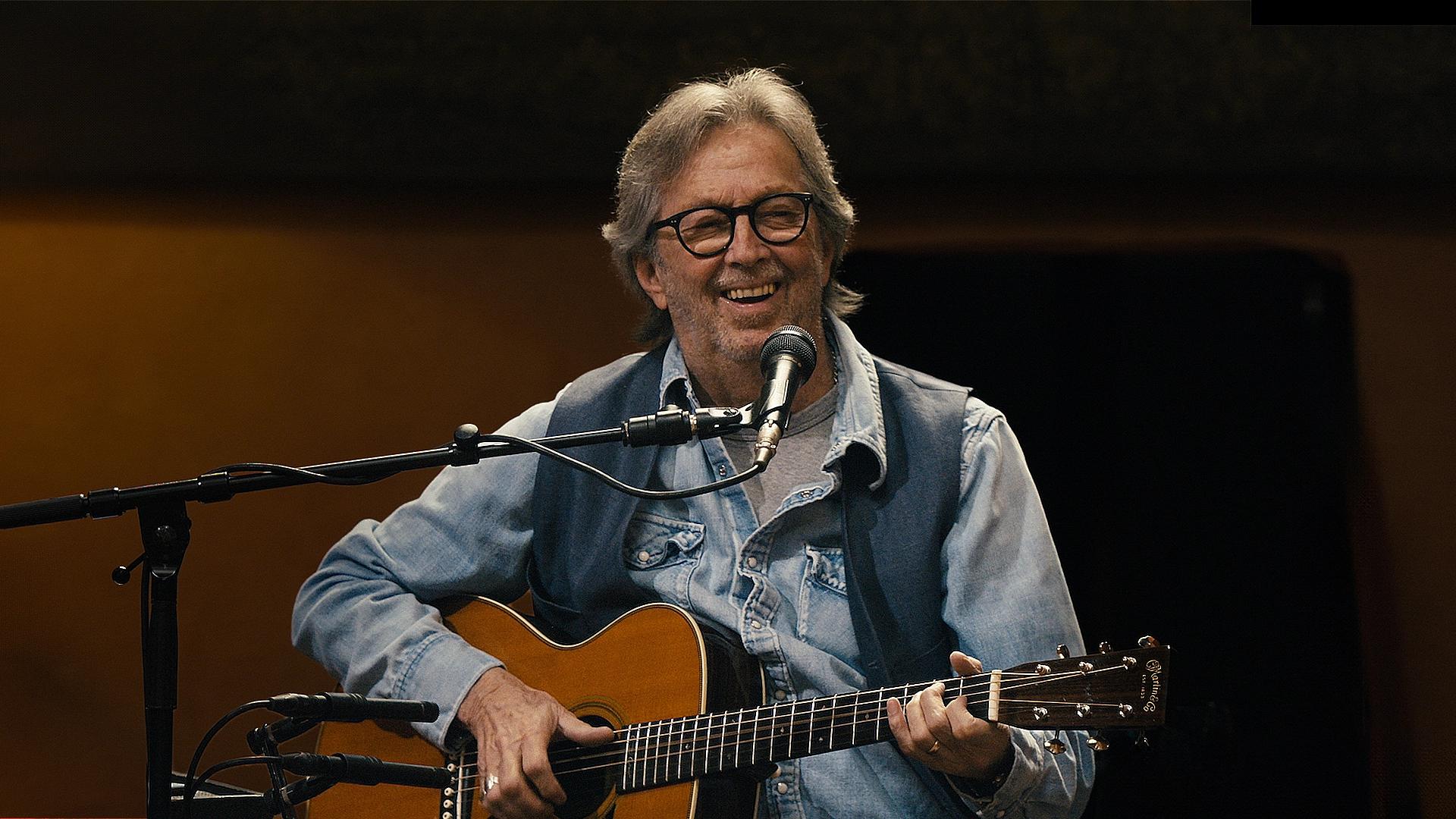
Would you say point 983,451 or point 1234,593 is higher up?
point 983,451

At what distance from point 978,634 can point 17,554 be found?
2.04m

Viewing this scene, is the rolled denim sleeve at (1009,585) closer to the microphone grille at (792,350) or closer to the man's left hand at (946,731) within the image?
the man's left hand at (946,731)

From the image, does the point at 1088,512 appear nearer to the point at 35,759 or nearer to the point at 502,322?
the point at 502,322

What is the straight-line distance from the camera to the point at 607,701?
2279mm

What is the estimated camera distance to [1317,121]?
109 inches

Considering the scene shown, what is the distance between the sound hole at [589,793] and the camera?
2207mm

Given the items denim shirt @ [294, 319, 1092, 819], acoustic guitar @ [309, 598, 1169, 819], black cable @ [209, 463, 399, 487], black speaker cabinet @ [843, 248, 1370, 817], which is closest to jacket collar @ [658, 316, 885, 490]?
denim shirt @ [294, 319, 1092, 819]

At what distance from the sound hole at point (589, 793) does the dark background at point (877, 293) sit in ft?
2.69

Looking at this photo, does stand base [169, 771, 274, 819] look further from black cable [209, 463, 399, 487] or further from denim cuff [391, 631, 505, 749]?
black cable [209, 463, 399, 487]

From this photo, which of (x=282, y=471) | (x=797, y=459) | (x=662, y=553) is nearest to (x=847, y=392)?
(x=797, y=459)

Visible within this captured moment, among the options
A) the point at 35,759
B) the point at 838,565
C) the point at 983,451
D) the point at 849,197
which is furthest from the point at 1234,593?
the point at 35,759

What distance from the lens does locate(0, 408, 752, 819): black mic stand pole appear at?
174 cm

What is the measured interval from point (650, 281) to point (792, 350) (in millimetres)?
932

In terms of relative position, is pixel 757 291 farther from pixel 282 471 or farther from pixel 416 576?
pixel 282 471
